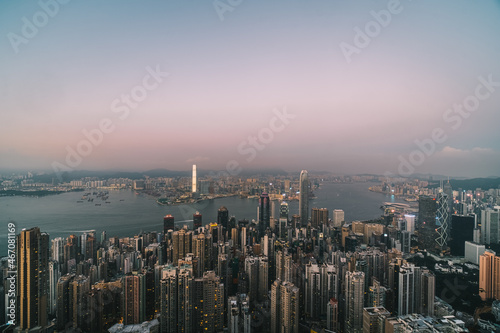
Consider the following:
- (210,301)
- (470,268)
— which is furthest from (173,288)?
(470,268)

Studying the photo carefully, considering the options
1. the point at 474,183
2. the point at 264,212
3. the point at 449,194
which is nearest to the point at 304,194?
the point at 264,212

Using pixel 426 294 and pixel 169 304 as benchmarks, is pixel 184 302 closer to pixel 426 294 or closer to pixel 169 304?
pixel 169 304

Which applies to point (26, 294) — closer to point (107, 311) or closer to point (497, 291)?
point (107, 311)

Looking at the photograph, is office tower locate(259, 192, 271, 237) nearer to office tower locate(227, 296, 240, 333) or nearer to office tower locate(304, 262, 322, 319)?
office tower locate(304, 262, 322, 319)

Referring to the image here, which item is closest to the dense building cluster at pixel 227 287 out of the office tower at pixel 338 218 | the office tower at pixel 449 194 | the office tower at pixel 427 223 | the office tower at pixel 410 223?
the office tower at pixel 427 223

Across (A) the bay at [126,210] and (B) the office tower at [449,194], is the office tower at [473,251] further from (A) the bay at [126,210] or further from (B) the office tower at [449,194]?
(A) the bay at [126,210]

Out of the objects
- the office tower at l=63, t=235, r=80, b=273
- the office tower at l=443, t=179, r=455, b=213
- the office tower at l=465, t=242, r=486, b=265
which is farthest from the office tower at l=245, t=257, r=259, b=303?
the office tower at l=443, t=179, r=455, b=213
